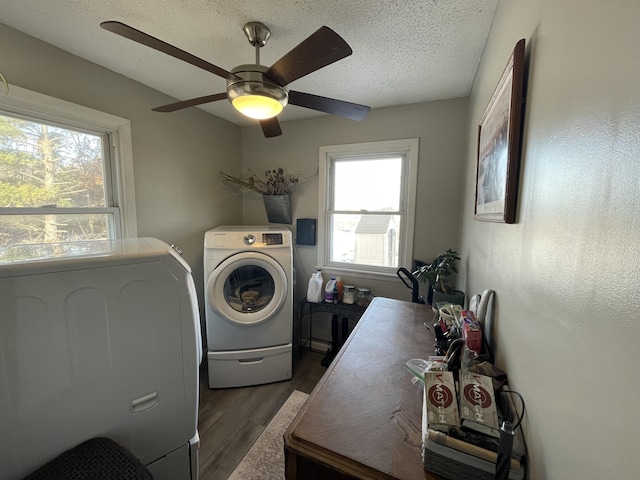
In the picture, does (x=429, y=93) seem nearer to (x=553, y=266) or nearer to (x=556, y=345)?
(x=553, y=266)

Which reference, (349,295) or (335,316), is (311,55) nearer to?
(349,295)

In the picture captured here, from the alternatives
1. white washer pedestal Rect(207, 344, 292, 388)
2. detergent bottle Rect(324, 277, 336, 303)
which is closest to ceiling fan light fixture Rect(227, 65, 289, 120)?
detergent bottle Rect(324, 277, 336, 303)

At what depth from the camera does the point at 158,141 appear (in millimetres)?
2082

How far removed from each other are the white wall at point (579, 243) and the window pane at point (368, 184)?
167 cm

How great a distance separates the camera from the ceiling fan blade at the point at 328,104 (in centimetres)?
138

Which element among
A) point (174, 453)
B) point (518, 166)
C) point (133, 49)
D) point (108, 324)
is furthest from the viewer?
point (133, 49)

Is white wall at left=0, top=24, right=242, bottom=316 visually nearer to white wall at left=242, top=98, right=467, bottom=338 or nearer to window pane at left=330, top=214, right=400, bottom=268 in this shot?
white wall at left=242, top=98, right=467, bottom=338

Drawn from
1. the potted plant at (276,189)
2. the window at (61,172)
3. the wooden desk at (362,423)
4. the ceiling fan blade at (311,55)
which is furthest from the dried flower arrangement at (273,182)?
the wooden desk at (362,423)

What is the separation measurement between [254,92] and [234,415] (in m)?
2.14

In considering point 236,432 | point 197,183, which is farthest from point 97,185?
point 236,432

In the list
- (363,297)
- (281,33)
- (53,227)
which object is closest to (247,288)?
(363,297)

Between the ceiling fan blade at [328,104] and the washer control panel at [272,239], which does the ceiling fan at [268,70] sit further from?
the washer control panel at [272,239]

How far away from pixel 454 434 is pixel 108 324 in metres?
1.13

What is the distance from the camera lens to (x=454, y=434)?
23.9 inches
